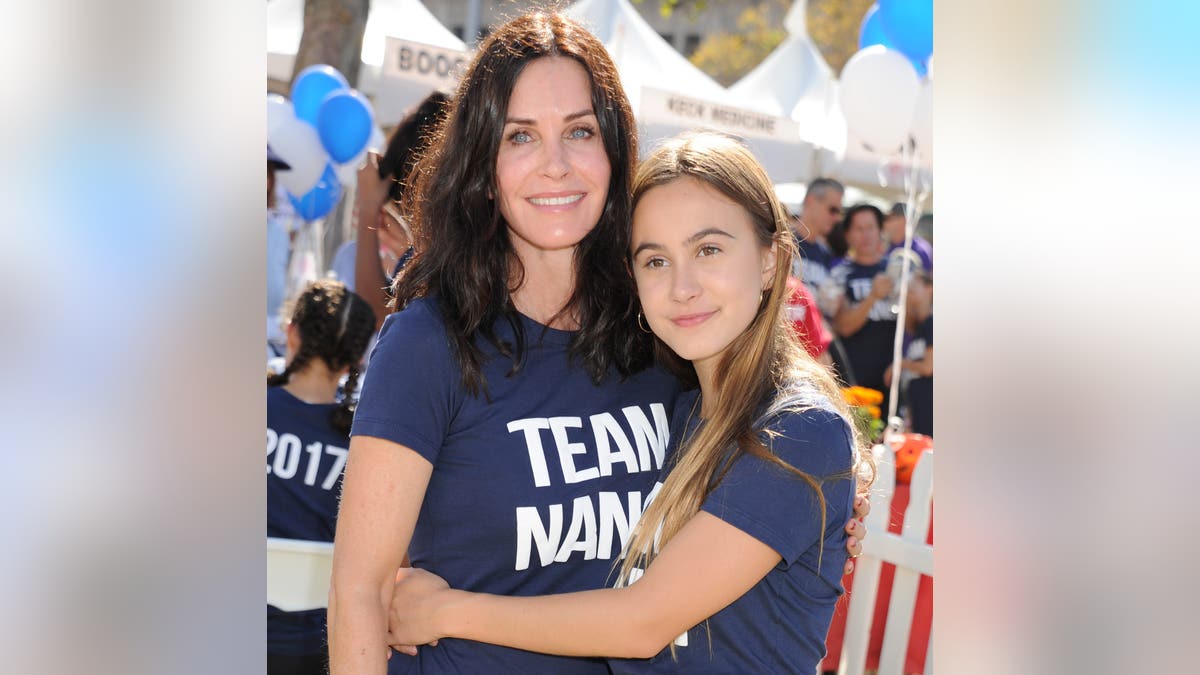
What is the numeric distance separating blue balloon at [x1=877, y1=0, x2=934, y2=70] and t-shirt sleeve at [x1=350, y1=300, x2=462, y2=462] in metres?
5.67

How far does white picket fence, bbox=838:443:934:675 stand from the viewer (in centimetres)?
345

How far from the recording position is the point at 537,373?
1.76 meters

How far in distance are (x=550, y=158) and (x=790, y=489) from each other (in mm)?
702

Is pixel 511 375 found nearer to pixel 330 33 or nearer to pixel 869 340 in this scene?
pixel 869 340

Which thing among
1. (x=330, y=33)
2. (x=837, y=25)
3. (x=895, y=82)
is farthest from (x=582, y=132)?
(x=837, y=25)

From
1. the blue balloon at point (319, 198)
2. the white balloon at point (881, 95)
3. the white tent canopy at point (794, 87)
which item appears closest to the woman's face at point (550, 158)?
the white balloon at point (881, 95)

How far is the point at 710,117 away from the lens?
8773 mm

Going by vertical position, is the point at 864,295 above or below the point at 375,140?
below

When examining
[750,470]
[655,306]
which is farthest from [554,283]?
[750,470]

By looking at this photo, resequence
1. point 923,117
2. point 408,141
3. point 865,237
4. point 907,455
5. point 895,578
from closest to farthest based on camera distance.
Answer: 1. point 408,141
2. point 895,578
3. point 907,455
4. point 923,117
5. point 865,237

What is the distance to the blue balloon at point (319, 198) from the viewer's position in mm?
6965

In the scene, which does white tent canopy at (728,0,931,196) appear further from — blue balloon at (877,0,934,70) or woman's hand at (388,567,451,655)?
woman's hand at (388,567,451,655)
